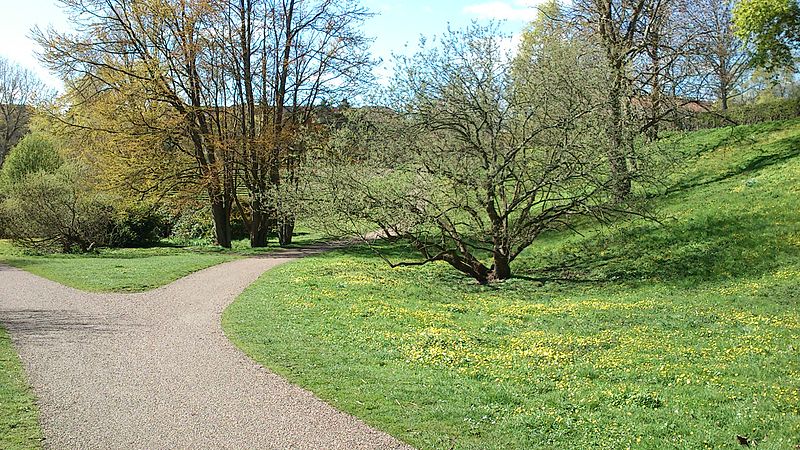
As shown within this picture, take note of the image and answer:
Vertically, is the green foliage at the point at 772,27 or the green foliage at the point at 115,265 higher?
the green foliage at the point at 772,27

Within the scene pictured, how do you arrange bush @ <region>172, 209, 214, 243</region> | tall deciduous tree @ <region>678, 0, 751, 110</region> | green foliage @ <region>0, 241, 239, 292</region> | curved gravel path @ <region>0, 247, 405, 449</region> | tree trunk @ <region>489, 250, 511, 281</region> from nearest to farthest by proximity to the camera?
curved gravel path @ <region>0, 247, 405, 449</region>
green foliage @ <region>0, 241, 239, 292</region>
tree trunk @ <region>489, 250, 511, 281</region>
tall deciduous tree @ <region>678, 0, 751, 110</region>
bush @ <region>172, 209, 214, 243</region>

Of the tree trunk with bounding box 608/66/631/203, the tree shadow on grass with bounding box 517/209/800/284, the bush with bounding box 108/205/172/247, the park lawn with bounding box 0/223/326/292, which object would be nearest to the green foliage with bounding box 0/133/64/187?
the park lawn with bounding box 0/223/326/292

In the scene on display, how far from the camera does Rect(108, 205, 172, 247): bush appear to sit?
96.9 ft

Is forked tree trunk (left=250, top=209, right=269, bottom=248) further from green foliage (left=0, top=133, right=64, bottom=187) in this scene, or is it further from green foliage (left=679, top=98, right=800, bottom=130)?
green foliage (left=679, top=98, right=800, bottom=130)

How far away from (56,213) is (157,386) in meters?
21.7

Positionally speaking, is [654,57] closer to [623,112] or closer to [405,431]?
[623,112]

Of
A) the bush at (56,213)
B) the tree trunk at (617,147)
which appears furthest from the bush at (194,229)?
the tree trunk at (617,147)

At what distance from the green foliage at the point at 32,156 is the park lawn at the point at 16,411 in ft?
115

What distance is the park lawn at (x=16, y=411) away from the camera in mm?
5789

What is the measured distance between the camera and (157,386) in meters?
7.63

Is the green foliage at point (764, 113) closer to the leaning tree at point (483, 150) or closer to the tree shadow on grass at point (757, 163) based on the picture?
the tree shadow on grass at point (757, 163)

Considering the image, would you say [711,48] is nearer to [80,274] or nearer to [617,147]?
[617,147]

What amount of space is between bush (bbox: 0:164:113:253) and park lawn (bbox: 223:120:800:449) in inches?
453

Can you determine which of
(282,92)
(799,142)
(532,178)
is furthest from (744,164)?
(282,92)
